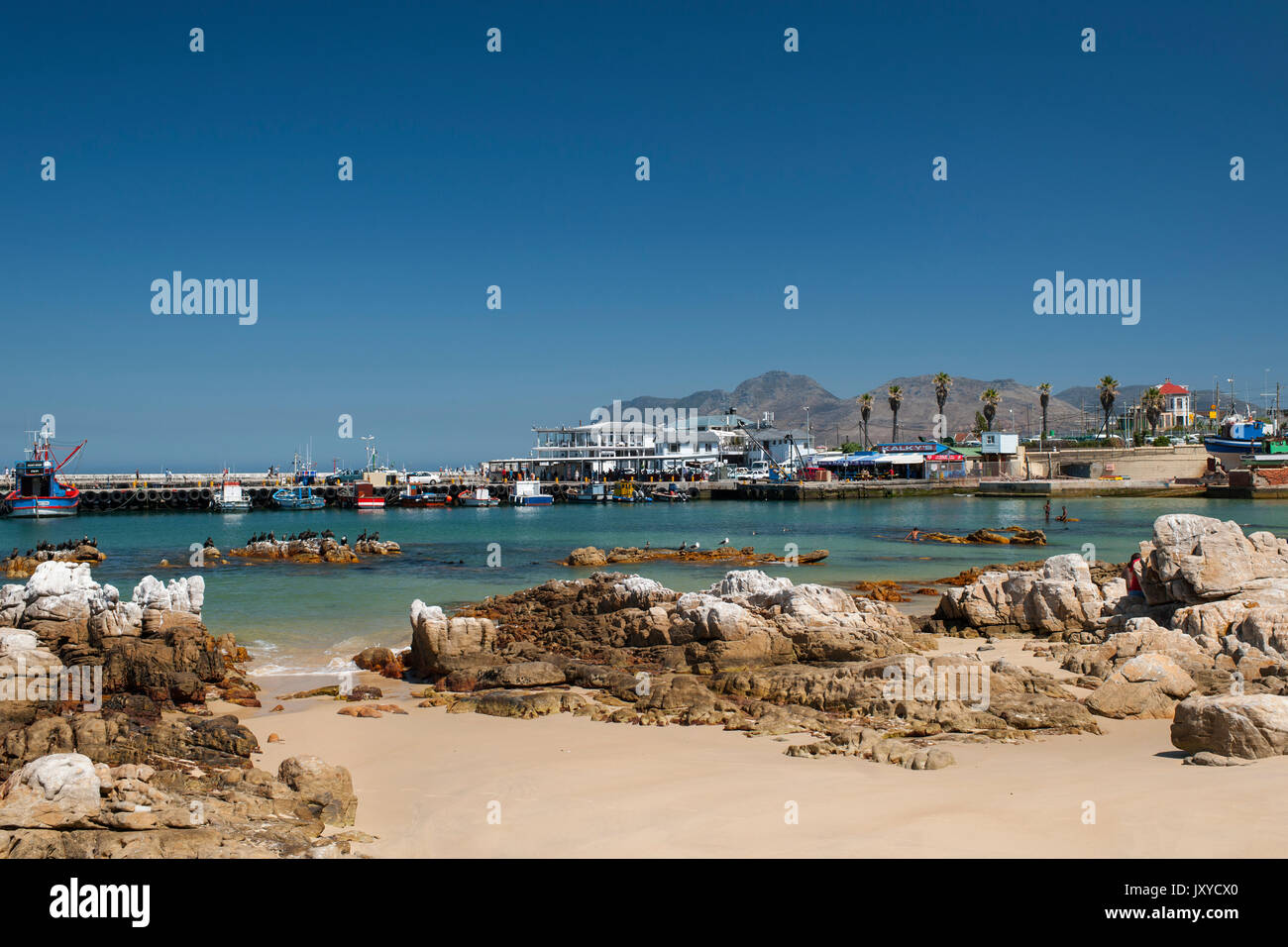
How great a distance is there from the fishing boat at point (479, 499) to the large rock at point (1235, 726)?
69698 mm

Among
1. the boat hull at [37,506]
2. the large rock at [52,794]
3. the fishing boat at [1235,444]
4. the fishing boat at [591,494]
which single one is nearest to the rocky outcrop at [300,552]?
the large rock at [52,794]

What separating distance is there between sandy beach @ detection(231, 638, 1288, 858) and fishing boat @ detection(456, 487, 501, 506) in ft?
218

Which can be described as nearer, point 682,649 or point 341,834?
point 341,834

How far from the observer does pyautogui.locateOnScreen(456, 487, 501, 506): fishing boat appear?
7594 cm

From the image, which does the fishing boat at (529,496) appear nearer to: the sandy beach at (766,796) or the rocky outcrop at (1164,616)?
the rocky outcrop at (1164,616)

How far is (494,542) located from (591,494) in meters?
39.4

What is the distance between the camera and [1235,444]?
260 ft

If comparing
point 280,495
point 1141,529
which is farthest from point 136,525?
point 1141,529

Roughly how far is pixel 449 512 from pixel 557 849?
6472 centimetres

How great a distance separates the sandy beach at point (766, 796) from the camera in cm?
592

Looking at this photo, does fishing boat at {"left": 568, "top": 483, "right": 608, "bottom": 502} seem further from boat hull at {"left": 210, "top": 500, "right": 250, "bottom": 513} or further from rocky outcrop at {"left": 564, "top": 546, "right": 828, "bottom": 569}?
rocky outcrop at {"left": 564, "top": 546, "right": 828, "bottom": 569}

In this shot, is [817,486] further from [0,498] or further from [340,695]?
[340,695]

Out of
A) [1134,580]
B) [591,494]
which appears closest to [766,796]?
[1134,580]

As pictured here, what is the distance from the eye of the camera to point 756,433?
4333 inches
